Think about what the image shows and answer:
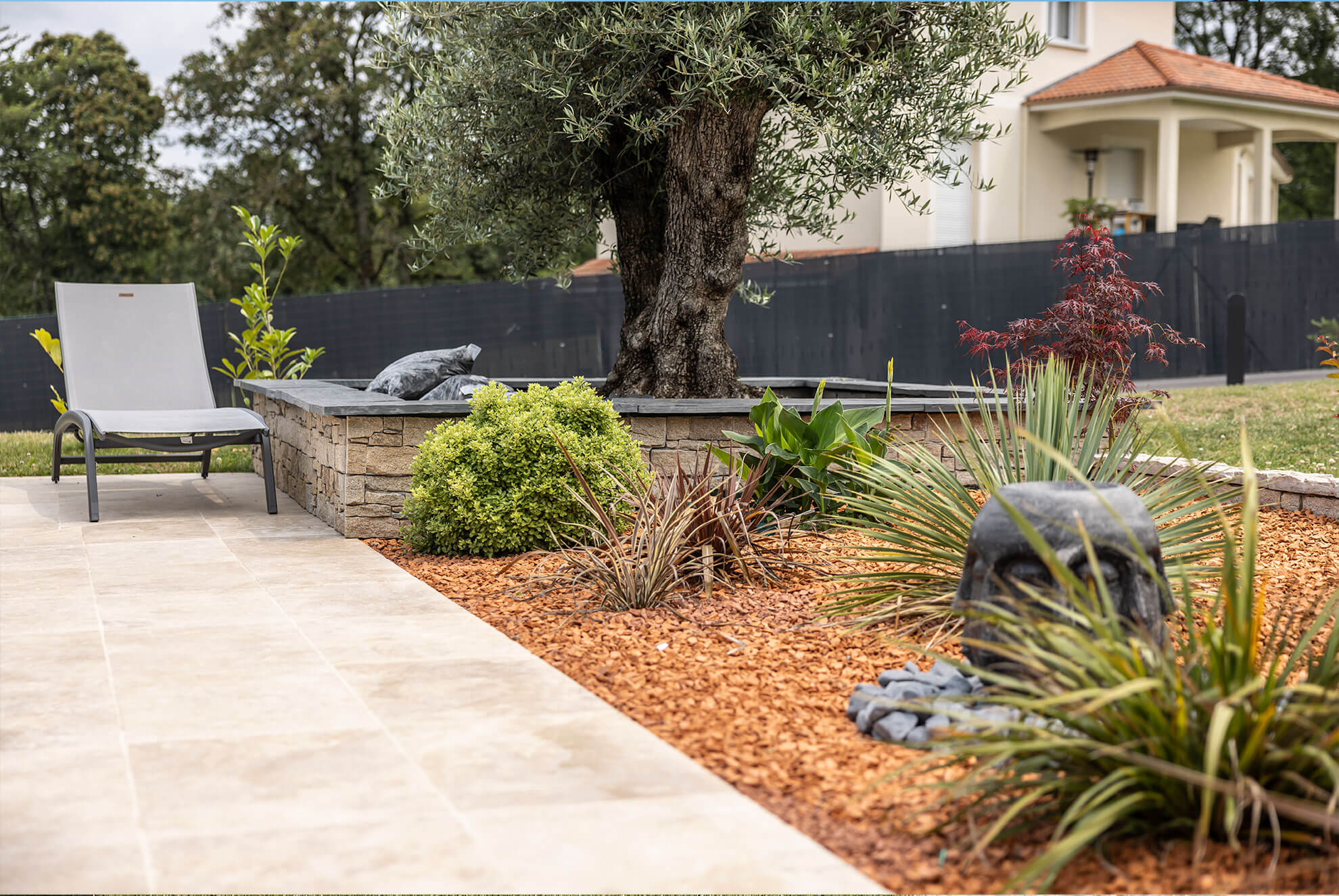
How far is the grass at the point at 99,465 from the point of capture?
9.34 metres

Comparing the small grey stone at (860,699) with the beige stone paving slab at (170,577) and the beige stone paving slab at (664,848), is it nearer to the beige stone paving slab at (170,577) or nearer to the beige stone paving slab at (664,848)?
the beige stone paving slab at (664,848)

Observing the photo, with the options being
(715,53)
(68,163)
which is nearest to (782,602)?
(715,53)

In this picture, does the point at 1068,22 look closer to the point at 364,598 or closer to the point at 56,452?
the point at 56,452

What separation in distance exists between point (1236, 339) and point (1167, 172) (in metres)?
6.17

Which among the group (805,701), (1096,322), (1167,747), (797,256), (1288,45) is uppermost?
(1288,45)

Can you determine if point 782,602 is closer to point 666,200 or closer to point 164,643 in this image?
point 164,643

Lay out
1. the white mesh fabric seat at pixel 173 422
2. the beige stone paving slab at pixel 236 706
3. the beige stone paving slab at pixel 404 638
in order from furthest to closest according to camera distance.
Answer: the white mesh fabric seat at pixel 173 422
the beige stone paving slab at pixel 404 638
the beige stone paving slab at pixel 236 706

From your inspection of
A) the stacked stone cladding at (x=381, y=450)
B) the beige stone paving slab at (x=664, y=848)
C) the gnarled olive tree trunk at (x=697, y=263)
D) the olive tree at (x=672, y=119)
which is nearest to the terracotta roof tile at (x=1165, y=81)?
the olive tree at (x=672, y=119)

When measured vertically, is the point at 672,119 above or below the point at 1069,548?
above

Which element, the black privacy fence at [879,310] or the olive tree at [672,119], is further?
the black privacy fence at [879,310]

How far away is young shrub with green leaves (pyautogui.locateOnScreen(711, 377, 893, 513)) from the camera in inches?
219

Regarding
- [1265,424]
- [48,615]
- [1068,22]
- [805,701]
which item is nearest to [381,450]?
[48,615]

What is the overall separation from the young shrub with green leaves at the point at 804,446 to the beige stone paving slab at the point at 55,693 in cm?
278

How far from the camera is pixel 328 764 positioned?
275cm
